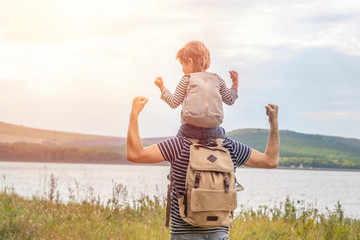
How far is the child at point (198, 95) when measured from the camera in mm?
3355

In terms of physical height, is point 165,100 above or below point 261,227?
above

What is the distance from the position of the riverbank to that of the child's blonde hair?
394 centimetres

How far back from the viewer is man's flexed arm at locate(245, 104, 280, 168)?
3658 mm

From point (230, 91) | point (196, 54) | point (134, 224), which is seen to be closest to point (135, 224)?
point (134, 224)

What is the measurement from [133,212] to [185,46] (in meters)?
6.60

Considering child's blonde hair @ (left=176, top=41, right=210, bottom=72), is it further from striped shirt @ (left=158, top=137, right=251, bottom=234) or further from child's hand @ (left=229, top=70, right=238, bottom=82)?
striped shirt @ (left=158, top=137, right=251, bottom=234)

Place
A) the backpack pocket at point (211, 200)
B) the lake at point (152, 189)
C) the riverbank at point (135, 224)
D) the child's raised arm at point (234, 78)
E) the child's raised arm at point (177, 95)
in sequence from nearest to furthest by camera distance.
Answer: the backpack pocket at point (211, 200) → the child's raised arm at point (177, 95) → the child's raised arm at point (234, 78) → the riverbank at point (135, 224) → the lake at point (152, 189)

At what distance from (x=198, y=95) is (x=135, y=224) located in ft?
17.3

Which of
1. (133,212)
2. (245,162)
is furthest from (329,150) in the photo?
(245,162)

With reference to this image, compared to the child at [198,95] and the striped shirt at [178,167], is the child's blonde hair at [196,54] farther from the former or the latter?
the striped shirt at [178,167]

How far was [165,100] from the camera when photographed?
144 inches

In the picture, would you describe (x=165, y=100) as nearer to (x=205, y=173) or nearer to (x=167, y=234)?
(x=205, y=173)

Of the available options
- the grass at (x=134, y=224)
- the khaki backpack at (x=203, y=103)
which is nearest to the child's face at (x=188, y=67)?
the khaki backpack at (x=203, y=103)

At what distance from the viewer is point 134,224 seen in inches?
317
